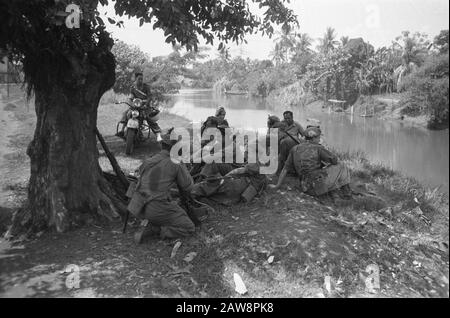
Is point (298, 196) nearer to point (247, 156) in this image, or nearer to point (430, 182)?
point (247, 156)

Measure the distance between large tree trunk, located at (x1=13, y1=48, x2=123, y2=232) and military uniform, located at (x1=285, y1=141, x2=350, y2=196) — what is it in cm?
290

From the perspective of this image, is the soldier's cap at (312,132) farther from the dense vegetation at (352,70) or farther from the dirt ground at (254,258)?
the dense vegetation at (352,70)

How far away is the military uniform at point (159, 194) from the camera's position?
5191 millimetres

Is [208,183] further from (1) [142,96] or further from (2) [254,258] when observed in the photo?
(1) [142,96]

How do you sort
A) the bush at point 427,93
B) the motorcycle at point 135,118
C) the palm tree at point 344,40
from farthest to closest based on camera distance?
the palm tree at point 344,40, the bush at point 427,93, the motorcycle at point 135,118

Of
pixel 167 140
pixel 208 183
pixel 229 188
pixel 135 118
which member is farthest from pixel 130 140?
pixel 167 140

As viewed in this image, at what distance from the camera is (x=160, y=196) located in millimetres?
5223

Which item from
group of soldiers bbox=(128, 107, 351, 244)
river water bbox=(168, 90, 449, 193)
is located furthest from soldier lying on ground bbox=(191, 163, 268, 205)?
river water bbox=(168, 90, 449, 193)

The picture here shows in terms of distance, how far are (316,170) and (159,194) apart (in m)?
2.77

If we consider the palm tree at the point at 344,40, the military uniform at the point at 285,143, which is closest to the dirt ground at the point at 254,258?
the military uniform at the point at 285,143

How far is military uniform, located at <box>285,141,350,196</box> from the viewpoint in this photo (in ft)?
22.4

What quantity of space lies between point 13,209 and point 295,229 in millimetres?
4022

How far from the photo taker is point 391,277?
4.49 meters

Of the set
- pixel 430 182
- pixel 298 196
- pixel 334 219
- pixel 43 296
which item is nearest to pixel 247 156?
pixel 298 196
